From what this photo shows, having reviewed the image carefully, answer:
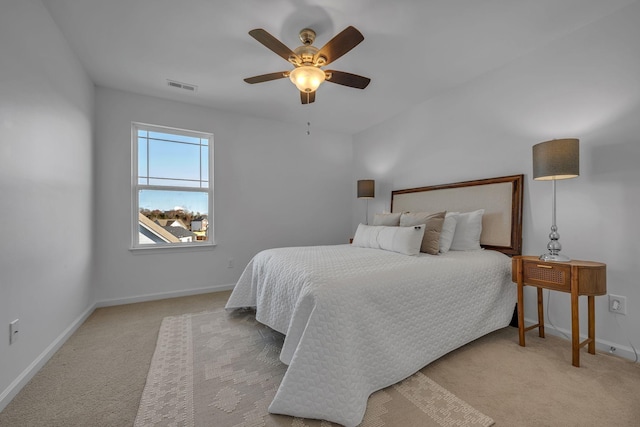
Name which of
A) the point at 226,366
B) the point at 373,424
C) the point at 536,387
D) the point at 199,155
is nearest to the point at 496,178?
the point at 536,387

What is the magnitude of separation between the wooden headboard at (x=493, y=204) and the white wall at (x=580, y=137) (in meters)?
0.09

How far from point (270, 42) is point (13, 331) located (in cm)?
236

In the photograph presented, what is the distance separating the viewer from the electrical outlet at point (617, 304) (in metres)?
1.92

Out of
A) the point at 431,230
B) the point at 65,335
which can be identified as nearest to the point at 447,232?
the point at 431,230

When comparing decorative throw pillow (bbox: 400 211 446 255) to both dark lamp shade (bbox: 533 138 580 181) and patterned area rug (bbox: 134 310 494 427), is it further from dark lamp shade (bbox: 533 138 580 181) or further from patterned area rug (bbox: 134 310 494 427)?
patterned area rug (bbox: 134 310 494 427)

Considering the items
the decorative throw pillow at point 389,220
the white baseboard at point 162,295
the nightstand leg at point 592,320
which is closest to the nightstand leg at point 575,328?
the nightstand leg at point 592,320

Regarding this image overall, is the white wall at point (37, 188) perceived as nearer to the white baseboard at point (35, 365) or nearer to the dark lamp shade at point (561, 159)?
the white baseboard at point (35, 365)

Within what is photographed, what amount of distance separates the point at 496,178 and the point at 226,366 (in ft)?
9.67

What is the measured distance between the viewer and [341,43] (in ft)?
5.86

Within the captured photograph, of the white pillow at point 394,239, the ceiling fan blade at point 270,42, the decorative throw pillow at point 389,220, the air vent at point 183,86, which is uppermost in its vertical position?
the air vent at point 183,86

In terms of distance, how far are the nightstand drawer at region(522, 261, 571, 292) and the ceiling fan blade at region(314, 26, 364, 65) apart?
208cm

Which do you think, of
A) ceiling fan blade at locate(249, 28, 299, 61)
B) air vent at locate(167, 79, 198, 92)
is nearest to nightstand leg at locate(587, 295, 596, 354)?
ceiling fan blade at locate(249, 28, 299, 61)

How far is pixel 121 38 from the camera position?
220 cm

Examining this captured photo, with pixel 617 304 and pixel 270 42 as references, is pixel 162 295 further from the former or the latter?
pixel 617 304
